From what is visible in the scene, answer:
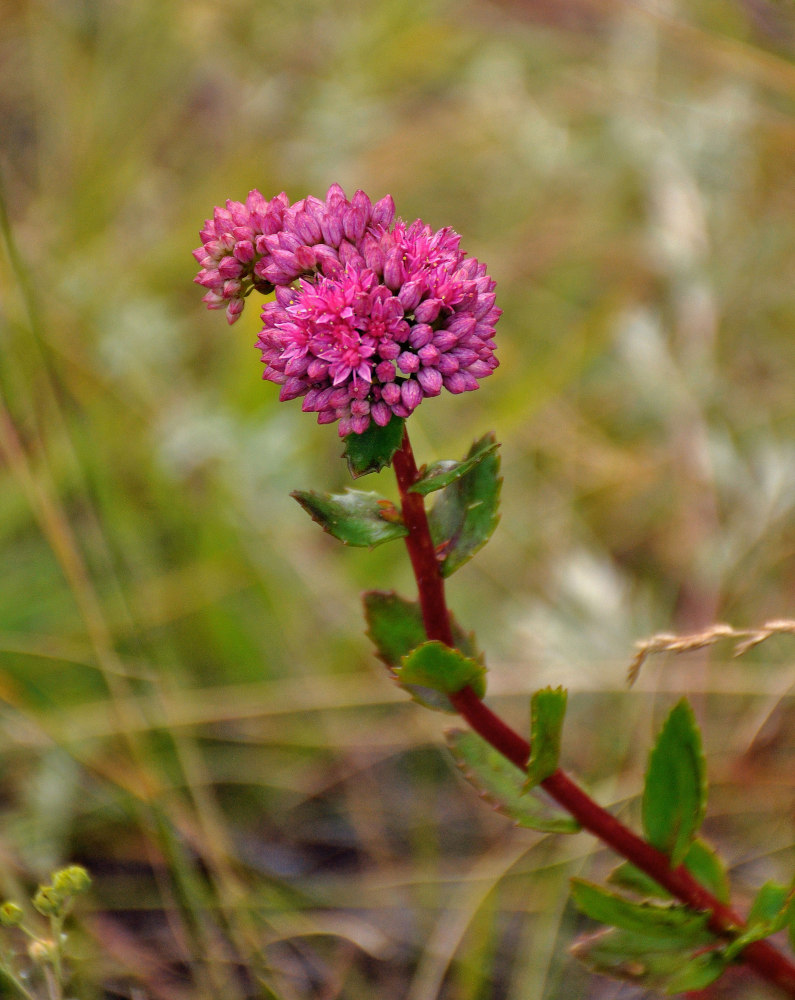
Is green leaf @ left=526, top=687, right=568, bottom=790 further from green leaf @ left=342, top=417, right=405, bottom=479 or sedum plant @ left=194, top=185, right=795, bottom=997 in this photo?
green leaf @ left=342, top=417, right=405, bottom=479

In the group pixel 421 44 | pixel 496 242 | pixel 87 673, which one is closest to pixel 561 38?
pixel 421 44

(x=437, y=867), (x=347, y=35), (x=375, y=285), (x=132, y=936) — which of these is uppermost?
(x=347, y=35)

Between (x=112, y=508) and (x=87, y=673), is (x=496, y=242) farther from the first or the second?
(x=87, y=673)

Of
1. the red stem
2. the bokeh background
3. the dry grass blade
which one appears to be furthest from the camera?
the bokeh background

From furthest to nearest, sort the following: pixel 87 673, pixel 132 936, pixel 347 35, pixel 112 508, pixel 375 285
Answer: pixel 347 35 → pixel 112 508 → pixel 87 673 → pixel 132 936 → pixel 375 285

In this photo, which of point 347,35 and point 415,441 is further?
point 347,35

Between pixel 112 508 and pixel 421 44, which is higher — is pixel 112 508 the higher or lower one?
the lower one

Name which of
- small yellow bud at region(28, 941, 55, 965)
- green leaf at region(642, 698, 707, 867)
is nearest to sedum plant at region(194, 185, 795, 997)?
green leaf at region(642, 698, 707, 867)

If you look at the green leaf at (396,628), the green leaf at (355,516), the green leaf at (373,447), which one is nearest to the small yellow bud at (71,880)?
the green leaf at (396,628)
